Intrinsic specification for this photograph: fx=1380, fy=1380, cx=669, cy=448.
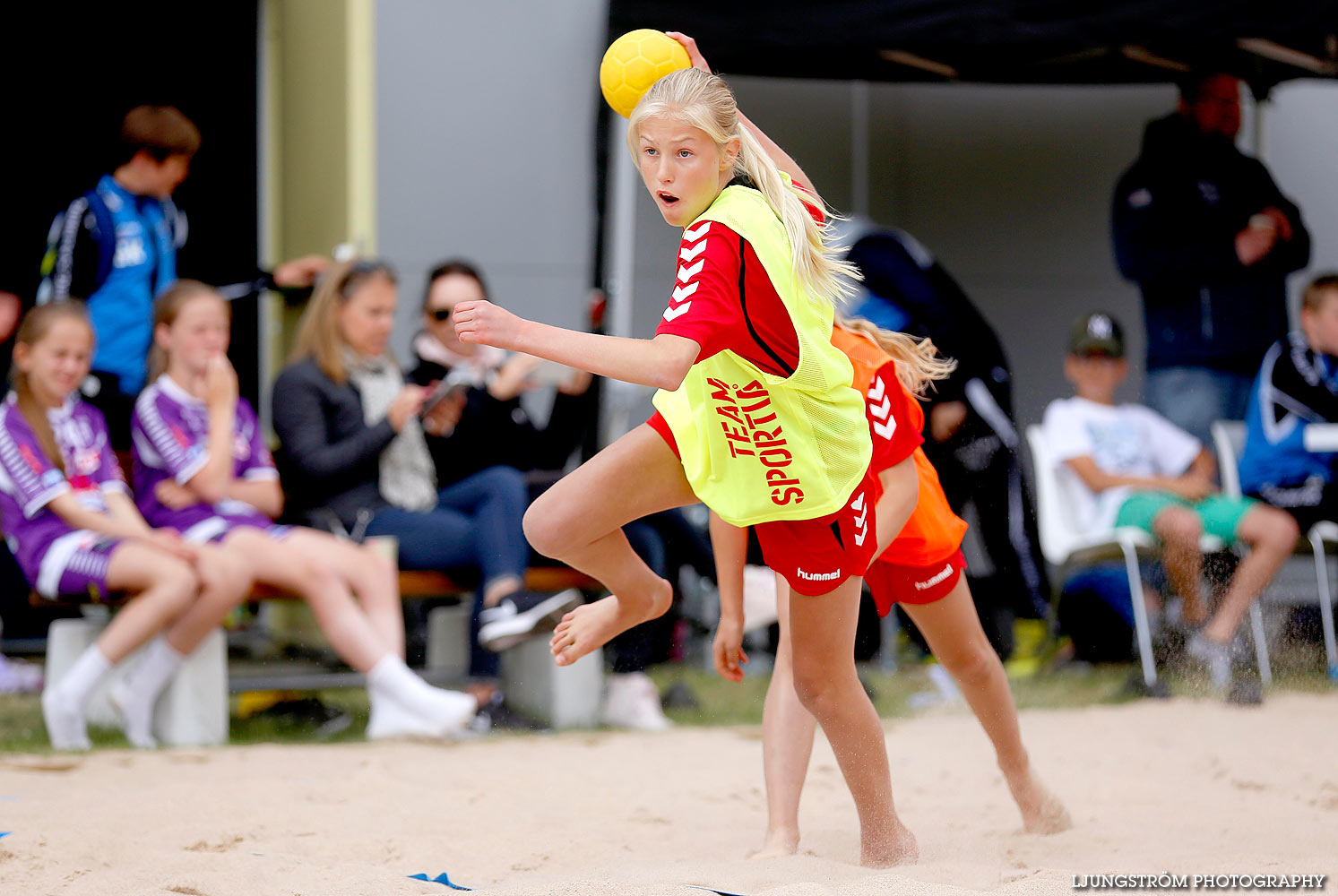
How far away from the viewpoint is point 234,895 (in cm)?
231

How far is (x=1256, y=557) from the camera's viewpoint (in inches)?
202

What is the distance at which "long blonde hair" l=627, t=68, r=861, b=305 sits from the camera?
2377 millimetres

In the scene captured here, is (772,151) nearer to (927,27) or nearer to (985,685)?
(985,685)

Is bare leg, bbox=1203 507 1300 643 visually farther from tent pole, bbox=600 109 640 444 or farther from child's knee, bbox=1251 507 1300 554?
tent pole, bbox=600 109 640 444

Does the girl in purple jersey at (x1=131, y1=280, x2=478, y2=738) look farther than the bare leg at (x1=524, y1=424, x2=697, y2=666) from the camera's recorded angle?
Yes

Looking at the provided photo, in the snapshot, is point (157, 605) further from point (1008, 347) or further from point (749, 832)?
point (1008, 347)

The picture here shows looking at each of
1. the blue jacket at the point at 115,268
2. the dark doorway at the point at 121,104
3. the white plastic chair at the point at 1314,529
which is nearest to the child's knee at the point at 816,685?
the white plastic chair at the point at 1314,529

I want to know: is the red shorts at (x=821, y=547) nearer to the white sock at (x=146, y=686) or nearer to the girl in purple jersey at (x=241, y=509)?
the girl in purple jersey at (x=241, y=509)

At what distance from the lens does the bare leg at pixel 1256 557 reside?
16.5 feet

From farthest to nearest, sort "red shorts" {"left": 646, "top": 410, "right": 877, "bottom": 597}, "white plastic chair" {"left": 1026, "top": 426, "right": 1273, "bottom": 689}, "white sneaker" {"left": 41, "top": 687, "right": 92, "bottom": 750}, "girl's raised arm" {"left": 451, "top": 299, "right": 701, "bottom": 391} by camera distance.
Answer: "white plastic chair" {"left": 1026, "top": 426, "right": 1273, "bottom": 689}, "white sneaker" {"left": 41, "top": 687, "right": 92, "bottom": 750}, "red shorts" {"left": 646, "top": 410, "right": 877, "bottom": 597}, "girl's raised arm" {"left": 451, "top": 299, "right": 701, "bottom": 391}

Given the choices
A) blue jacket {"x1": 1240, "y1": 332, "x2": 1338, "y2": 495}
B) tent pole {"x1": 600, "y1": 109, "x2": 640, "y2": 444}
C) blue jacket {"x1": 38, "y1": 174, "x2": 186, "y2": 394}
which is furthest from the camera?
blue jacket {"x1": 1240, "y1": 332, "x2": 1338, "y2": 495}

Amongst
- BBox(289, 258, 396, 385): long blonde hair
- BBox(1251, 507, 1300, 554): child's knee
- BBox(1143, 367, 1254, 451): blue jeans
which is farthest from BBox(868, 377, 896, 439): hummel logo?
BBox(1143, 367, 1254, 451): blue jeans

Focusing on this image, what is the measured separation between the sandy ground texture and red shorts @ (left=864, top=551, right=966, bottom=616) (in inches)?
20.4

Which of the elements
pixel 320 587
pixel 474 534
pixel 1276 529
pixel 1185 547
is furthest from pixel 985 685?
pixel 1276 529
